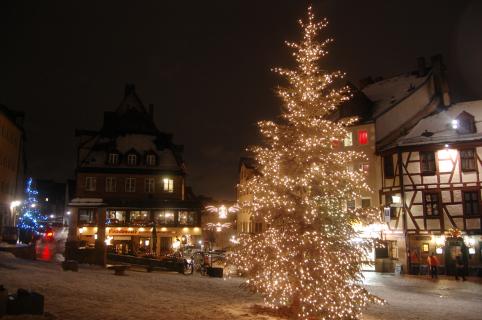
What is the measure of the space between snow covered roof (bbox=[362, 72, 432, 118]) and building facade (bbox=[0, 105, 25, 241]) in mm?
34949

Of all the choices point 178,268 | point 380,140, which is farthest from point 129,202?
point 380,140

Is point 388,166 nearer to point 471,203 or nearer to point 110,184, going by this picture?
point 471,203

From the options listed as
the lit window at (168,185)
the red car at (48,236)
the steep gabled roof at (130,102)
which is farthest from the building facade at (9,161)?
the lit window at (168,185)

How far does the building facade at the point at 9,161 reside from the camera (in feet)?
154

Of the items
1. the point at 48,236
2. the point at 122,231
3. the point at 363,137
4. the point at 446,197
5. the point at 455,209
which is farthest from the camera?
the point at 48,236

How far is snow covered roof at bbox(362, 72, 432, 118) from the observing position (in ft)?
148

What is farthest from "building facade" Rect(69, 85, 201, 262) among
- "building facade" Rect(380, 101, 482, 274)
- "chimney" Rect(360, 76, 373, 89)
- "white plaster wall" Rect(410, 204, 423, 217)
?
"white plaster wall" Rect(410, 204, 423, 217)

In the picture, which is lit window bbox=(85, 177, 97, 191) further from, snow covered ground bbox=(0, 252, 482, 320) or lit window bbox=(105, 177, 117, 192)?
snow covered ground bbox=(0, 252, 482, 320)

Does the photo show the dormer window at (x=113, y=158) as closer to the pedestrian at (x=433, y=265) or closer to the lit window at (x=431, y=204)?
the lit window at (x=431, y=204)

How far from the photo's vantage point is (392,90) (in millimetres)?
47875

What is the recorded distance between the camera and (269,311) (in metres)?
16.4

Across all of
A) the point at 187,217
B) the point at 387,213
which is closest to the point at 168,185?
the point at 187,217

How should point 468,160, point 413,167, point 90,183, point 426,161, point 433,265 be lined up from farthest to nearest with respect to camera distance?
point 90,183 < point 413,167 < point 426,161 < point 468,160 < point 433,265

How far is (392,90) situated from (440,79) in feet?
14.6
